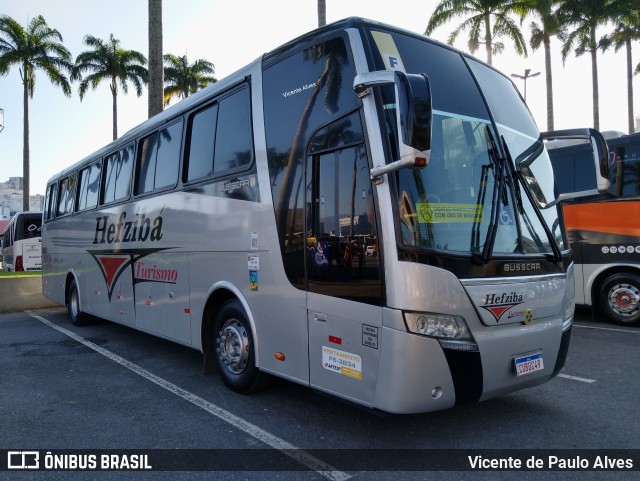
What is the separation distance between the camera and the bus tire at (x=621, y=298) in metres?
8.90

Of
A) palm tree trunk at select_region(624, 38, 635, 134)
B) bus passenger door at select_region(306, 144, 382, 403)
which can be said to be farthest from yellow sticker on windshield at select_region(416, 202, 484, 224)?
palm tree trunk at select_region(624, 38, 635, 134)

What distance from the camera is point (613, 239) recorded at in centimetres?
912

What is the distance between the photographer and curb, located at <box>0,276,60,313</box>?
12.2m

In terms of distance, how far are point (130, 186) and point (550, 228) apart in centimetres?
577

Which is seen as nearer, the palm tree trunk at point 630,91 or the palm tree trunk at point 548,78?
the palm tree trunk at point 548,78

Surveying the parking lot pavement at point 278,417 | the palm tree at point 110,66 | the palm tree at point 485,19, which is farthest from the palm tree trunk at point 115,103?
the parking lot pavement at point 278,417

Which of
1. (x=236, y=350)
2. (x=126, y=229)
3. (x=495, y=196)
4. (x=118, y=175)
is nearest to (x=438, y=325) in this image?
(x=495, y=196)

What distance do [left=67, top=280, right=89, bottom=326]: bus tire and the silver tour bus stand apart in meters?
5.14

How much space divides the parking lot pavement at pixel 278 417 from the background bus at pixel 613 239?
2.42 metres

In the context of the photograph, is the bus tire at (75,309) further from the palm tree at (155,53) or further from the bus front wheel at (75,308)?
the palm tree at (155,53)

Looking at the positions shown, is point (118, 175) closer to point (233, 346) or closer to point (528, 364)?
point (233, 346)

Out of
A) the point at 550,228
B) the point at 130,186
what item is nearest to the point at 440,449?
the point at 550,228

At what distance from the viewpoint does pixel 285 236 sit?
4.57m

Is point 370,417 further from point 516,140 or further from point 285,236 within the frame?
point 516,140
